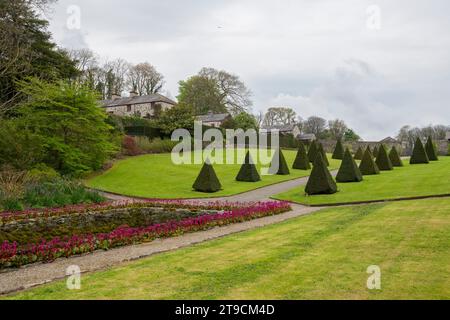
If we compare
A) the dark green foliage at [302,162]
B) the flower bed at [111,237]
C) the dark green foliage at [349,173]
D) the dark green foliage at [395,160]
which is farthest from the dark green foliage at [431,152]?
the flower bed at [111,237]

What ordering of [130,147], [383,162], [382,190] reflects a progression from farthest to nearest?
[130,147] < [383,162] < [382,190]

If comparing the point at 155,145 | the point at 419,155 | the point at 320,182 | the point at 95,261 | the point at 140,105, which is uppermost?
the point at 140,105

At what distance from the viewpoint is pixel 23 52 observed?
2280 centimetres

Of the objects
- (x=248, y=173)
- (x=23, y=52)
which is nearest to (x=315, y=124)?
(x=248, y=173)

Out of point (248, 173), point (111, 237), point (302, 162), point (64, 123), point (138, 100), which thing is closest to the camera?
point (111, 237)

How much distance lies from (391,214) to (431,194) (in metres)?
6.25

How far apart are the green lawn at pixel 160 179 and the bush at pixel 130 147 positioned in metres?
2.54

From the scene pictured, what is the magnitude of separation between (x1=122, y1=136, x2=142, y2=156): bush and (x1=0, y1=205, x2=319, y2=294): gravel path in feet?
92.0

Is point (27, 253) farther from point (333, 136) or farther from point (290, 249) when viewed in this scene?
point (333, 136)

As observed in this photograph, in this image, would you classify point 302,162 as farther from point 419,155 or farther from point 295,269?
point 295,269

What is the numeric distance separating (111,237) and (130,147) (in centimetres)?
2929

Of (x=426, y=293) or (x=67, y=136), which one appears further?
(x=67, y=136)
